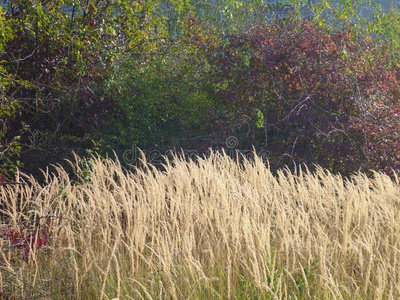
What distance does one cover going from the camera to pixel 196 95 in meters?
9.46

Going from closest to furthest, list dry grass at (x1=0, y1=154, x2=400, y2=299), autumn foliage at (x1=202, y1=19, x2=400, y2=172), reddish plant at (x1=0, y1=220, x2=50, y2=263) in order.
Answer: dry grass at (x1=0, y1=154, x2=400, y2=299)
reddish plant at (x1=0, y1=220, x2=50, y2=263)
autumn foliage at (x1=202, y1=19, x2=400, y2=172)

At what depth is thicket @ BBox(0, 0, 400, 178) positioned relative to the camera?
8.48m

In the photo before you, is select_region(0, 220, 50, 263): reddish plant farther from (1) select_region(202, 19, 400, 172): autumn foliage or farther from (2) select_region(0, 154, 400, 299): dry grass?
(1) select_region(202, 19, 400, 172): autumn foliage

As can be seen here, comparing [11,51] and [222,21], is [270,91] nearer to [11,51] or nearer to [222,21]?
[11,51]

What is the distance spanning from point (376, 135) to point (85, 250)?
478 centimetres

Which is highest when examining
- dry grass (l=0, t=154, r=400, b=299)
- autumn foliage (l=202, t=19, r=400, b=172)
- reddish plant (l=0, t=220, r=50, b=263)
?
autumn foliage (l=202, t=19, r=400, b=172)

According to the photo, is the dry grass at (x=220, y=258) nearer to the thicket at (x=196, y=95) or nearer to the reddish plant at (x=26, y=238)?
the reddish plant at (x=26, y=238)

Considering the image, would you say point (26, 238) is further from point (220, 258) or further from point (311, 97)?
point (311, 97)

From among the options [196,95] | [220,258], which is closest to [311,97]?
[196,95]

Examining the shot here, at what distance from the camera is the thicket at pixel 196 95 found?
334 inches

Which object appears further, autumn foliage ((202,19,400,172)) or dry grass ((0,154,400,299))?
autumn foliage ((202,19,400,172))

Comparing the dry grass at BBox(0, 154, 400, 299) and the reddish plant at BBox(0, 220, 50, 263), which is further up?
the reddish plant at BBox(0, 220, 50, 263)

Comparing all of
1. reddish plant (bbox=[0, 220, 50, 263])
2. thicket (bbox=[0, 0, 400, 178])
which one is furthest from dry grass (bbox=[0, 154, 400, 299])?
thicket (bbox=[0, 0, 400, 178])

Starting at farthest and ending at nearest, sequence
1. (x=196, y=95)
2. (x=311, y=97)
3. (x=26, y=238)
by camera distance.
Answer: (x=196, y=95), (x=311, y=97), (x=26, y=238)
